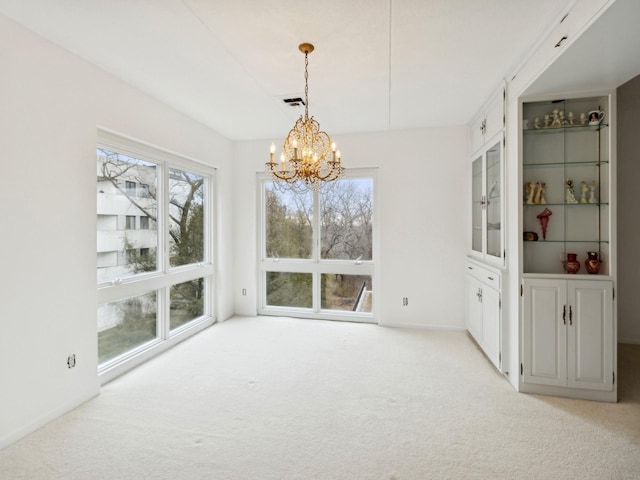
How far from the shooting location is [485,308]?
11.7 ft

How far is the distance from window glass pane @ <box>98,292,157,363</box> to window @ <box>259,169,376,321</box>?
181 centimetres

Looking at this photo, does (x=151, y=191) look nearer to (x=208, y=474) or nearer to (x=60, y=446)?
(x=60, y=446)

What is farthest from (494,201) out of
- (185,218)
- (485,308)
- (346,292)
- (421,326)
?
(185,218)

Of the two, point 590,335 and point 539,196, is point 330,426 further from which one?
point 539,196

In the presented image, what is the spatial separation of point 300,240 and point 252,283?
1.00m

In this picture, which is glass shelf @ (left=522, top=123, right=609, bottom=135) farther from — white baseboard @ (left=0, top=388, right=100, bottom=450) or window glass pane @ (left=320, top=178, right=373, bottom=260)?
white baseboard @ (left=0, top=388, right=100, bottom=450)

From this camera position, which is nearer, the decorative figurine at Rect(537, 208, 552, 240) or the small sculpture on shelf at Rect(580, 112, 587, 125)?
the small sculpture on shelf at Rect(580, 112, 587, 125)

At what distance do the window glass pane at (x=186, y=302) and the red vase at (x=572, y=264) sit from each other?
404 centimetres

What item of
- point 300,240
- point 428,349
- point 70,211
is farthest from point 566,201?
point 70,211

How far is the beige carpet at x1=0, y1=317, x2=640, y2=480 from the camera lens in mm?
1952

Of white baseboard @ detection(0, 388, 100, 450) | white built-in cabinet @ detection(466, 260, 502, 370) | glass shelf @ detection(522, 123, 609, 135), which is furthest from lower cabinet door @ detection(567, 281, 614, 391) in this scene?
white baseboard @ detection(0, 388, 100, 450)

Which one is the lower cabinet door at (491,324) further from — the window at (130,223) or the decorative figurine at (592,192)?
the window at (130,223)

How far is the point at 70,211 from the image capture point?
2.58m

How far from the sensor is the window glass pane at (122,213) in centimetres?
306
